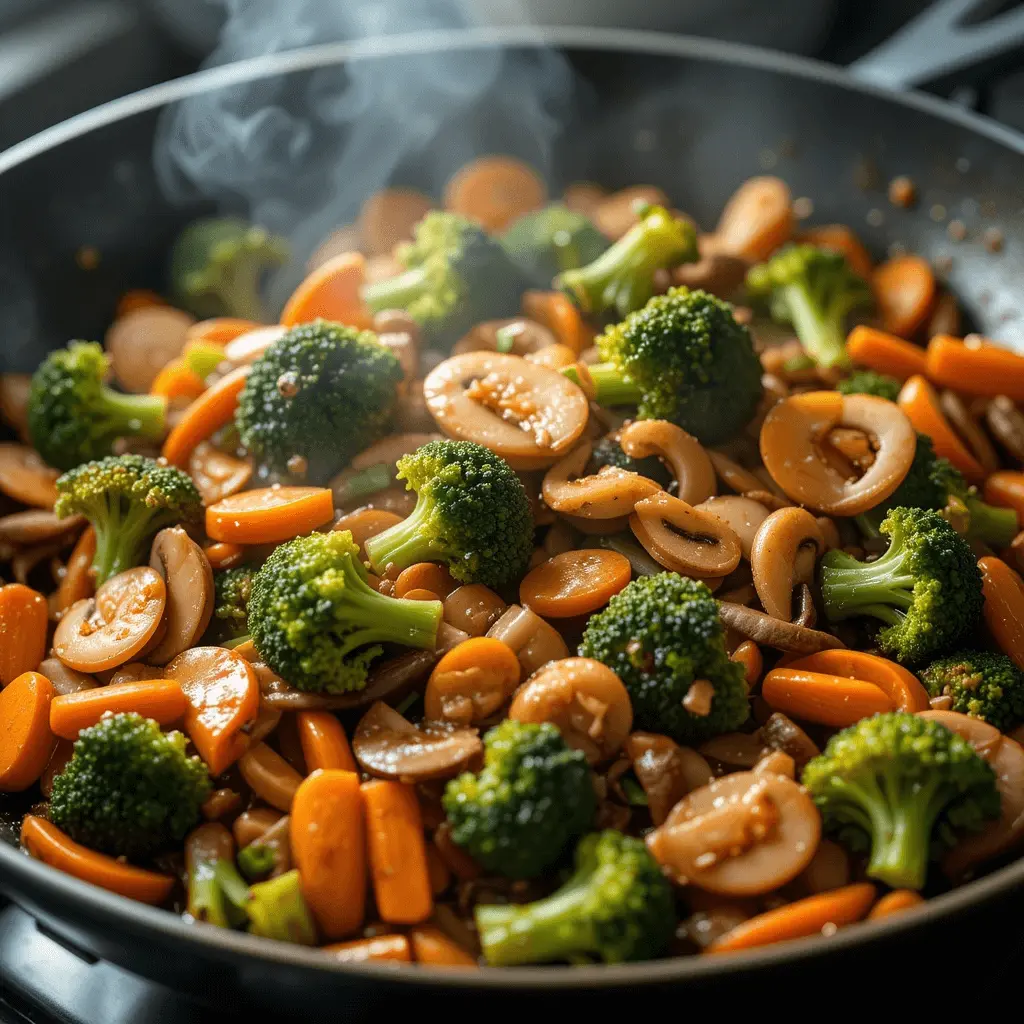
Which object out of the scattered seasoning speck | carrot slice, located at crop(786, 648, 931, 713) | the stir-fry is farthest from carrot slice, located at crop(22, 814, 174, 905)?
the scattered seasoning speck

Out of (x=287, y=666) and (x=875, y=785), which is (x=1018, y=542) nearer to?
(x=875, y=785)

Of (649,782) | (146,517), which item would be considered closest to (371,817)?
(649,782)

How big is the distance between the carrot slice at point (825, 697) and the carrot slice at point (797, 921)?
38 cm

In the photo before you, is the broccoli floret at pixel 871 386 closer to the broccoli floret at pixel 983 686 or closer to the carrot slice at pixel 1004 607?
the carrot slice at pixel 1004 607

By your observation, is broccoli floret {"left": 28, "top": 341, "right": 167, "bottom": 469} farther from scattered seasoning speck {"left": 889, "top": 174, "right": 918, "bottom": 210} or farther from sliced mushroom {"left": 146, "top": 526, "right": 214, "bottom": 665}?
scattered seasoning speck {"left": 889, "top": 174, "right": 918, "bottom": 210}

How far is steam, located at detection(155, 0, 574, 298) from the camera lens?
3.47m

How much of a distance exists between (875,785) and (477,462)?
100 centimetres

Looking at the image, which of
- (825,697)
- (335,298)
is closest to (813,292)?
(335,298)

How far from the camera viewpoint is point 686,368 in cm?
252

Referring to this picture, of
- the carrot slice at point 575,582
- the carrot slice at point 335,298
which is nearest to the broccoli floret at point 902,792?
the carrot slice at point 575,582

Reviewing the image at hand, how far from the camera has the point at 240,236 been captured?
3424mm

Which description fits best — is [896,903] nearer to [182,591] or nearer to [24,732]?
[182,591]

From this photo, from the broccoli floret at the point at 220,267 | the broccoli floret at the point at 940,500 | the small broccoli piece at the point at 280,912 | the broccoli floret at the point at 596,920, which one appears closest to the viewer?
the broccoli floret at the point at 596,920

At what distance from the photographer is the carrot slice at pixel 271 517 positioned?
7.79 ft
